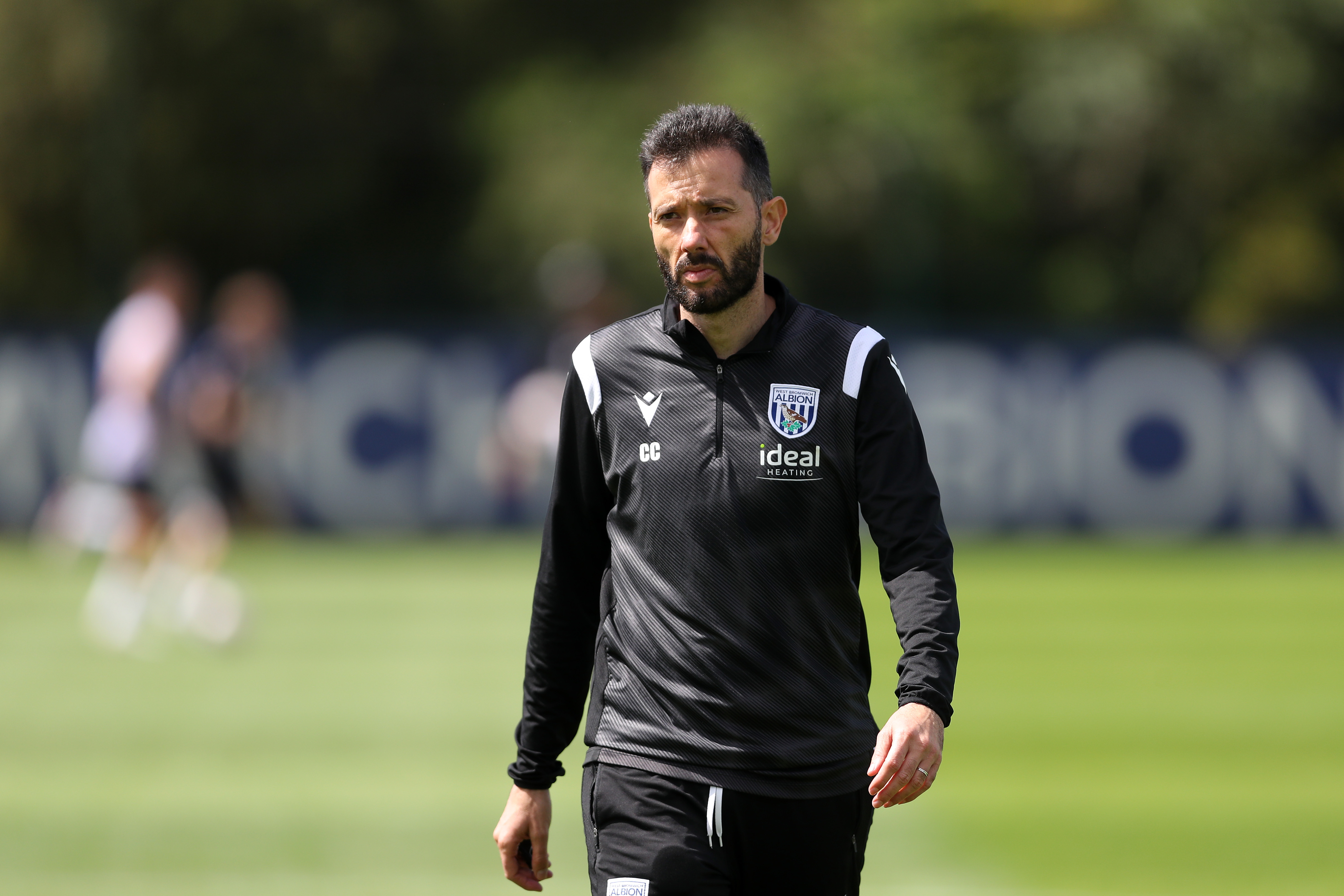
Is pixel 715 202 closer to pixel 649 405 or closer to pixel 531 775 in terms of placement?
pixel 649 405

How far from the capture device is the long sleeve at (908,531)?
14.3 feet

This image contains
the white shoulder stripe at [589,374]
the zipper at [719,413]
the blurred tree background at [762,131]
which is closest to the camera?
the zipper at [719,413]

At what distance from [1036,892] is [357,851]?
303 cm

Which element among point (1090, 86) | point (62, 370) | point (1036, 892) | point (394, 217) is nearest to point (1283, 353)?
point (62, 370)

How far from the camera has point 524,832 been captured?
16.1 ft

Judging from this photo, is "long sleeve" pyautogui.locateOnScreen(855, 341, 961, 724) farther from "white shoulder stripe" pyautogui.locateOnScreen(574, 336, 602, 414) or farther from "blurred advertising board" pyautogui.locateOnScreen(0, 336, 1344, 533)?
"blurred advertising board" pyautogui.locateOnScreen(0, 336, 1344, 533)

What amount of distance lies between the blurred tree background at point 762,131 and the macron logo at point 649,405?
105 ft

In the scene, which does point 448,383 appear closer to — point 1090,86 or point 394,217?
point 394,217

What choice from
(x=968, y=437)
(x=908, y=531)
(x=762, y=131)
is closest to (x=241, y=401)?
(x=968, y=437)

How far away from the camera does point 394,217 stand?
41188 millimetres

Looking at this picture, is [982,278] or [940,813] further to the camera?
[982,278]

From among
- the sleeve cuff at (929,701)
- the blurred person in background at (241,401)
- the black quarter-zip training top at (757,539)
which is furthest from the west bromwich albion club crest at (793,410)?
the blurred person in background at (241,401)

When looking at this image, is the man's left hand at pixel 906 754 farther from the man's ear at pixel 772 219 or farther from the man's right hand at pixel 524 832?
the man's ear at pixel 772 219

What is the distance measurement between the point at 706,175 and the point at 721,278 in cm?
24
